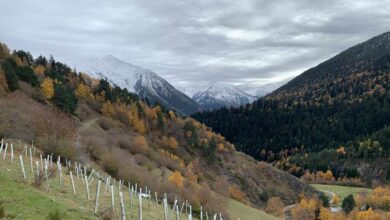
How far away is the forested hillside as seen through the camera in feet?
189

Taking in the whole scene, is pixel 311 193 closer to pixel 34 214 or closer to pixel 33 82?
pixel 33 82

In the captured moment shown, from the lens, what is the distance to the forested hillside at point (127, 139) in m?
57.8

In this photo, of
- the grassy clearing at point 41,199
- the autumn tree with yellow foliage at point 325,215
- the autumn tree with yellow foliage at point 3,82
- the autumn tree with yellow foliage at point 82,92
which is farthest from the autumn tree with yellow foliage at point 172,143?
the grassy clearing at point 41,199

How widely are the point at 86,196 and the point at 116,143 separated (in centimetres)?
6204

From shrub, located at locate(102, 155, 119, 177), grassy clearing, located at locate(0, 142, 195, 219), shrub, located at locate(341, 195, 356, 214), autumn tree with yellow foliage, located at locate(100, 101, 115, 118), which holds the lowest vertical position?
shrub, located at locate(341, 195, 356, 214)

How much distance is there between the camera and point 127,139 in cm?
9969

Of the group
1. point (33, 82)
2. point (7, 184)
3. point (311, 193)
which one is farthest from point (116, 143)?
point (311, 193)

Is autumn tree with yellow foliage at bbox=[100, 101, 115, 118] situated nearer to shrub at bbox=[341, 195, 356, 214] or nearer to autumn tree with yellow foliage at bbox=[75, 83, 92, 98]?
autumn tree with yellow foliage at bbox=[75, 83, 92, 98]

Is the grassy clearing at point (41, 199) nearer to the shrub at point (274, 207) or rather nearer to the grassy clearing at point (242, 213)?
the grassy clearing at point (242, 213)

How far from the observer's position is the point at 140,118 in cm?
14988

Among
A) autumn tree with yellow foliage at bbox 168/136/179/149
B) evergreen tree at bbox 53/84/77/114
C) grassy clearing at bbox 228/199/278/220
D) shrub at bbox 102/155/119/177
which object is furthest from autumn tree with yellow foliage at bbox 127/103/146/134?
shrub at bbox 102/155/119/177

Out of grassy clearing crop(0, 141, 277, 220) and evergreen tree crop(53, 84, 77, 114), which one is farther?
evergreen tree crop(53, 84, 77, 114)

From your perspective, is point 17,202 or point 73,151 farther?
point 73,151

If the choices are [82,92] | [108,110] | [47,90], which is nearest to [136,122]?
[108,110]
